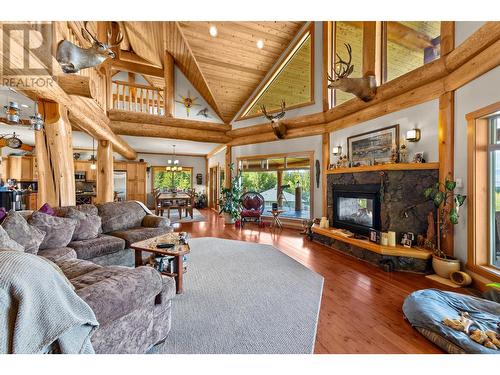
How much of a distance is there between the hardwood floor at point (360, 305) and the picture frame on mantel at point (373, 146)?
1.86 metres

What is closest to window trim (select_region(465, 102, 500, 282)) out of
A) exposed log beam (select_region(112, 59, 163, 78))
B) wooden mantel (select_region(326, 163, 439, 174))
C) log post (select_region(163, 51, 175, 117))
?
wooden mantel (select_region(326, 163, 439, 174))

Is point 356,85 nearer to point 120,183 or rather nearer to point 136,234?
point 136,234

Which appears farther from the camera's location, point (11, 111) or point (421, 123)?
point (421, 123)

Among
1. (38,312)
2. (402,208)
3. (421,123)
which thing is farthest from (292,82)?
(38,312)

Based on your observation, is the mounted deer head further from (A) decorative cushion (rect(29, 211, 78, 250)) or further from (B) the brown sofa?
(A) decorative cushion (rect(29, 211, 78, 250))

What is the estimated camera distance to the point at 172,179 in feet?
36.9

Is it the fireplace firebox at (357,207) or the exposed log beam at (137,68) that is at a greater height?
the exposed log beam at (137,68)

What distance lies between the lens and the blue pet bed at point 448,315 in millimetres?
1564

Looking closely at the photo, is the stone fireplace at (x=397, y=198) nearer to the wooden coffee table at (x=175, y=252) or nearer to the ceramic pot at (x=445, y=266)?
the ceramic pot at (x=445, y=266)

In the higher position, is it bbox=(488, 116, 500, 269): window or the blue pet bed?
bbox=(488, 116, 500, 269): window

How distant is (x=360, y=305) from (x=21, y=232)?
3.43 m

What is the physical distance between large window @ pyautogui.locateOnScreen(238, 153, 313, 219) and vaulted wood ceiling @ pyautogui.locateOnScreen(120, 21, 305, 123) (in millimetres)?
1926

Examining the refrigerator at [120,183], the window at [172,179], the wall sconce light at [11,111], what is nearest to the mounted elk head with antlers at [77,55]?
the wall sconce light at [11,111]

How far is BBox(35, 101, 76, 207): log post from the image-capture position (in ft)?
10.5
